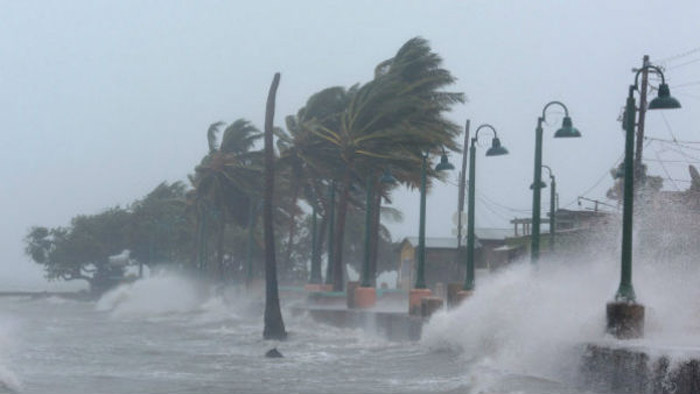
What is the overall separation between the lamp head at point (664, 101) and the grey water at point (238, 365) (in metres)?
4.30

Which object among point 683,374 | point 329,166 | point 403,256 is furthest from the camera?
point 403,256

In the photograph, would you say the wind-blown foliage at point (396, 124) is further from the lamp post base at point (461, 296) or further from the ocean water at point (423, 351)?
the lamp post base at point (461, 296)

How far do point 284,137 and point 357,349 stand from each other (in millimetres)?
28223

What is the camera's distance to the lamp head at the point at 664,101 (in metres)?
15.9

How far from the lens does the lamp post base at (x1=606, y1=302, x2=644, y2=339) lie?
1530 cm

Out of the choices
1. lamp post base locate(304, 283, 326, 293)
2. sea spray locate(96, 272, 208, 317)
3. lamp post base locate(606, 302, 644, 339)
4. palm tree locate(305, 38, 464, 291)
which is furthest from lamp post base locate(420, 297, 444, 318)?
sea spray locate(96, 272, 208, 317)

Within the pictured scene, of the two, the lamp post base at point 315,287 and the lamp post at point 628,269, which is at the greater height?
the lamp post at point 628,269

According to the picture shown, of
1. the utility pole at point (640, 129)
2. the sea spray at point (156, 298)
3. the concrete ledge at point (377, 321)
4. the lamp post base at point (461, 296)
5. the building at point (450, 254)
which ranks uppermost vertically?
the utility pole at point (640, 129)

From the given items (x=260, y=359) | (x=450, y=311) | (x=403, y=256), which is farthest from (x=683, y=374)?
(x=403, y=256)

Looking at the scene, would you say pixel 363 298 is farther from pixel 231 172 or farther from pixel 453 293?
pixel 231 172

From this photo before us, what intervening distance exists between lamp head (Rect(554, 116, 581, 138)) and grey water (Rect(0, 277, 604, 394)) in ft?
14.8

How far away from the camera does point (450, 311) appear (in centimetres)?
2716

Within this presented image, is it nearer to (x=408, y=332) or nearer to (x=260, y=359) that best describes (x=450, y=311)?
(x=408, y=332)

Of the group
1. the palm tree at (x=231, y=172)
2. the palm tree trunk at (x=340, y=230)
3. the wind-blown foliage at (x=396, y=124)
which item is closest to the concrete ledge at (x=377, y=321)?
the palm tree trunk at (x=340, y=230)
